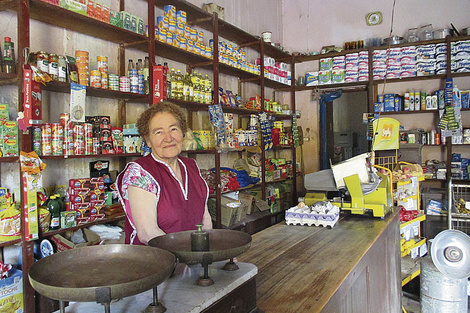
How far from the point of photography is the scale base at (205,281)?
105 centimetres

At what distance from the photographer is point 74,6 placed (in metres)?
2.62

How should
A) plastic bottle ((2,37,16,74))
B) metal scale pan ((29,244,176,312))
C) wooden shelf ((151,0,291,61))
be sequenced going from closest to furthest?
metal scale pan ((29,244,176,312)), plastic bottle ((2,37,16,74)), wooden shelf ((151,0,291,61))

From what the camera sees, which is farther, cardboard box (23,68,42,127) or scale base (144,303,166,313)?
cardboard box (23,68,42,127)

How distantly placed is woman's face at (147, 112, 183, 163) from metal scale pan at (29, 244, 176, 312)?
878 millimetres

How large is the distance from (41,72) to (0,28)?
52cm

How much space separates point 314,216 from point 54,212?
6.08 ft

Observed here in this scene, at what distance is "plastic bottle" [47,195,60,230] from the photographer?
8.23 ft

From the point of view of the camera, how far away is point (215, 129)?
13.5 feet

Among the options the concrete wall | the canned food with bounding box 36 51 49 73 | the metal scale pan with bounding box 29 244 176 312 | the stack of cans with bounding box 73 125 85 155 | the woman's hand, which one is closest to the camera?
the metal scale pan with bounding box 29 244 176 312

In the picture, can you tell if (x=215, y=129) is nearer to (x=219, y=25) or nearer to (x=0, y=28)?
(x=219, y=25)

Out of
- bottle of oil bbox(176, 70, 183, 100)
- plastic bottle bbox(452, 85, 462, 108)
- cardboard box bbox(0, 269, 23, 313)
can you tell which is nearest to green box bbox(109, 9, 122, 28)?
bottle of oil bbox(176, 70, 183, 100)

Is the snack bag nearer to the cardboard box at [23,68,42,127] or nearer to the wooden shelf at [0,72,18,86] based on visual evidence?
the cardboard box at [23,68,42,127]

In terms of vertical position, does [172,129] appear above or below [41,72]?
below

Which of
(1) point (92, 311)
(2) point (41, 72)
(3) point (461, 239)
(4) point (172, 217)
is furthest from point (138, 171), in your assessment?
(3) point (461, 239)
